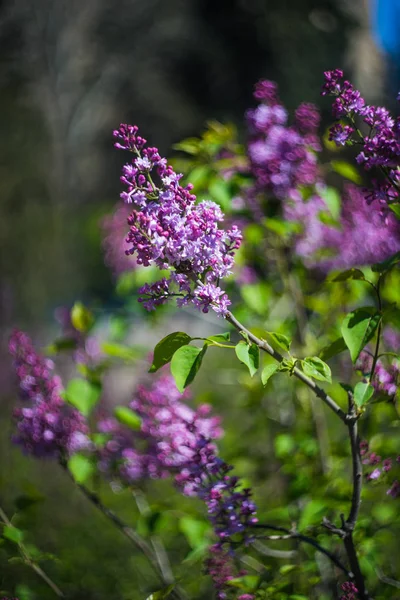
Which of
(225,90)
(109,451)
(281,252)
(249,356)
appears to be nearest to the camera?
(249,356)

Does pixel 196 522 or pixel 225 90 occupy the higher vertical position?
pixel 225 90

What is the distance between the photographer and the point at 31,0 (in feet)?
28.8

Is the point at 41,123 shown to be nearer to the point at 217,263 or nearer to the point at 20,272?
the point at 20,272

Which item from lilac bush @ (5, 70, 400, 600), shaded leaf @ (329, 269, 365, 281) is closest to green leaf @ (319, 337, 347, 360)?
lilac bush @ (5, 70, 400, 600)

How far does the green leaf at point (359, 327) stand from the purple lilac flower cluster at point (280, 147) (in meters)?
0.57

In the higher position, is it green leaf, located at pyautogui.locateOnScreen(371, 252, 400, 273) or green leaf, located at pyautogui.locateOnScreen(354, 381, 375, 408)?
green leaf, located at pyautogui.locateOnScreen(371, 252, 400, 273)

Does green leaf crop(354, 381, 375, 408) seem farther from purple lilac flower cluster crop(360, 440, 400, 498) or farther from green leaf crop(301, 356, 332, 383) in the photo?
purple lilac flower cluster crop(360, 440, 400, 498)

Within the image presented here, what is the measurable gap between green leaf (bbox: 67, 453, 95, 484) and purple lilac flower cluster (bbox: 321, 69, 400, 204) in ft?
2.55

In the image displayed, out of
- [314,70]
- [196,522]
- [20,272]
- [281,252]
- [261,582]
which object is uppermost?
[314,70]

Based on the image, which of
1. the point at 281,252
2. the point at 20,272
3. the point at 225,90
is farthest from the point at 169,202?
the point at 225,90

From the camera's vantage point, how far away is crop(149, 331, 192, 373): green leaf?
2.81 ft

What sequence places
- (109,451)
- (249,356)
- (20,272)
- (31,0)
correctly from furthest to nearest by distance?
(31,0)
(20,272)
(109,451)
(249,356)

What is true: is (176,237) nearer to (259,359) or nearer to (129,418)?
(259,359)

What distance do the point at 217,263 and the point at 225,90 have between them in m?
9.26
